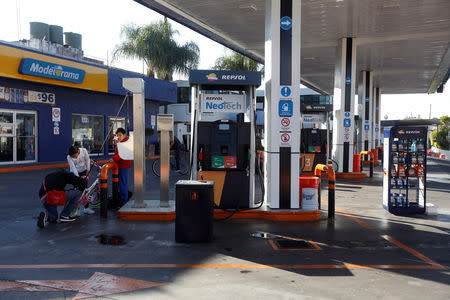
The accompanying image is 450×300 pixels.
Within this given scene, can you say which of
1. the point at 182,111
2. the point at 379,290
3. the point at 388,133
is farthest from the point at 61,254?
the point at 182,111

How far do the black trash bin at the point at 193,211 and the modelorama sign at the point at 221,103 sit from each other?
290 centimetres

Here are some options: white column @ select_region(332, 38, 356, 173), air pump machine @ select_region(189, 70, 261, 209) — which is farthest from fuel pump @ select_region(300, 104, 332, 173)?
air pump machine @ select_region(189, 70, 261, 209)

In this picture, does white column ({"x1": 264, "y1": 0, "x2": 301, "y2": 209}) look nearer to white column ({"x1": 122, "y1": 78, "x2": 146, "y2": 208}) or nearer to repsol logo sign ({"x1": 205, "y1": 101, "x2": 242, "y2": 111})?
repsol logo sign ({"x1": 205, "y1": 101, "x2": 242, "y2": 111})

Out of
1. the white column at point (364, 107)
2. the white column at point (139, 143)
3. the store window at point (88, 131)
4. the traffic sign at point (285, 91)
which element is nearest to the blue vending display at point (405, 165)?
the traffic sign at point (285, 91)

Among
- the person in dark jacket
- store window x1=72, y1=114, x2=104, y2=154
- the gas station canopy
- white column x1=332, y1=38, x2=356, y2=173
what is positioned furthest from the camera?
store window x1=72, y1=114, x2=104, y2=154

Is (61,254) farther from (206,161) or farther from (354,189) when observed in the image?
(354,189)

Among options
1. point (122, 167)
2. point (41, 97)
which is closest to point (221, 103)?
point (122, 167)

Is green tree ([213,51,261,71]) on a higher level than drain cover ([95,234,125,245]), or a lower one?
higher

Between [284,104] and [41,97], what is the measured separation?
15247 mm

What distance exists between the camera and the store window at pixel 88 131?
2236 cm

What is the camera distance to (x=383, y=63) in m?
23.2

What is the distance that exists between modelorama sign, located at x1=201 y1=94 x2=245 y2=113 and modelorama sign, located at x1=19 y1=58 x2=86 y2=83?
12.3 m

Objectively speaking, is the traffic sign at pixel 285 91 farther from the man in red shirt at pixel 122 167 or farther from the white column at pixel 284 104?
the man in red shirt at pixel 122 167

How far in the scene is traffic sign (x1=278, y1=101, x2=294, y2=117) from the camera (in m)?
8.51
